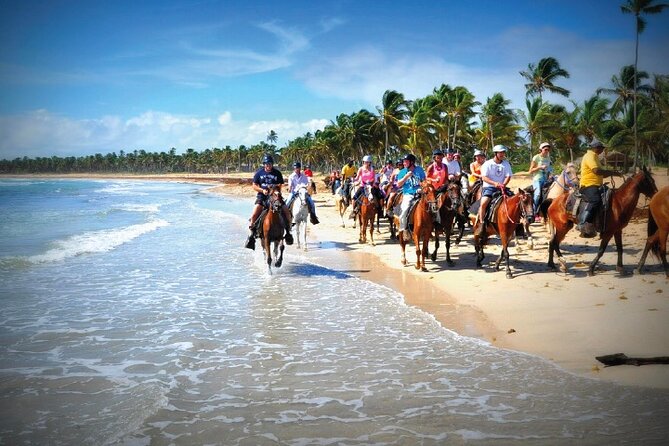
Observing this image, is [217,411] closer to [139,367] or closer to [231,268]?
[139,367]

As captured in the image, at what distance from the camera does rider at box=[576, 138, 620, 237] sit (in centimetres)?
956

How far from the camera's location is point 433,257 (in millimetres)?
12477

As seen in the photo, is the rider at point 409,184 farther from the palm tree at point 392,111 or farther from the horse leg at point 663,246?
the palm tree at point 392,111

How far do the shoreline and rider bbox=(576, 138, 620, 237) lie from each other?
1.08 meters

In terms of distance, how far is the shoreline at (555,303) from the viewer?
571 cm

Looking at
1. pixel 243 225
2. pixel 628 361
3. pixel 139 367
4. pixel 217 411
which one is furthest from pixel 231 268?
pixel 243 225

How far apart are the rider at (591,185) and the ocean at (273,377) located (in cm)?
443

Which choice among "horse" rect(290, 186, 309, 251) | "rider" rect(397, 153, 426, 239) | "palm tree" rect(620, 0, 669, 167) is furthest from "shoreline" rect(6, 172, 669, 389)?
"palm tree" rect(620, 0, 669, 167)

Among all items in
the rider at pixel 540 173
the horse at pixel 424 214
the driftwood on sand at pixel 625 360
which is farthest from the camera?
the rider at pixel 540 173

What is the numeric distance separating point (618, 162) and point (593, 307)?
53.0m

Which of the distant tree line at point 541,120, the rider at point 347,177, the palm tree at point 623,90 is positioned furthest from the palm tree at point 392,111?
the rider at point 347,177

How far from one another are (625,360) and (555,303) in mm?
2657

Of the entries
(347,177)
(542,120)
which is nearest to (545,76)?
(542,120)

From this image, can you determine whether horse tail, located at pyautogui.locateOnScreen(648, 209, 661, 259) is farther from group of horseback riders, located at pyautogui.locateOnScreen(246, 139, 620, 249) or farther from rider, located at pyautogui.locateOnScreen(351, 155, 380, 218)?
rider, located at pyautogui.locateOnScreen(351, 155, 380, 218)
